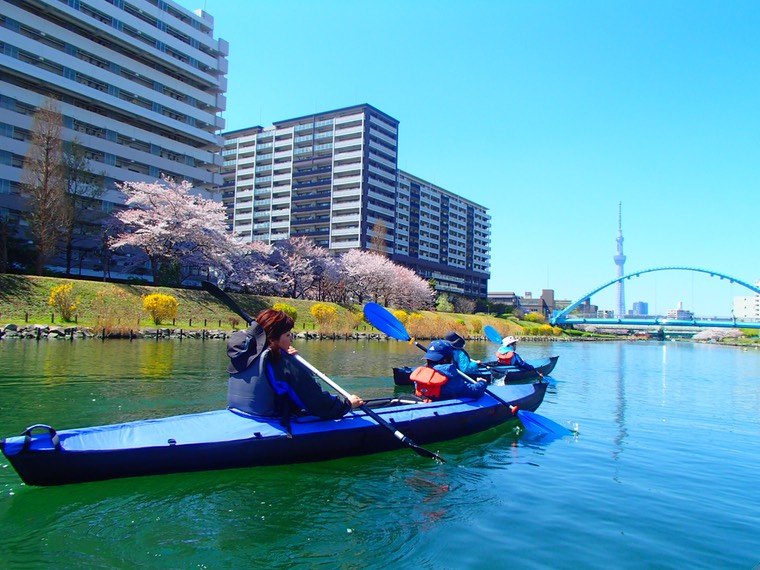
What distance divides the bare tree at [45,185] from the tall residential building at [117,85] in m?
8.15

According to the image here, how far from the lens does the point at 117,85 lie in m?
48.8

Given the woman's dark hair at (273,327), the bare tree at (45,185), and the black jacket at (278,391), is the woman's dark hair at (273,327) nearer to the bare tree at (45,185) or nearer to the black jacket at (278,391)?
the black jacket at (278,391)

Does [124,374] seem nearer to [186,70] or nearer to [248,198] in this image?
[186,70]

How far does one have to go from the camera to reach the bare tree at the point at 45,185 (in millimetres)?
32281

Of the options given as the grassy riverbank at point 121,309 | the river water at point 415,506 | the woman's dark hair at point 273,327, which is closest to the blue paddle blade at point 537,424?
the river water at point 415,506

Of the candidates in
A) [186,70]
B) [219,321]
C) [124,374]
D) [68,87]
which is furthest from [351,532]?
[186,70]

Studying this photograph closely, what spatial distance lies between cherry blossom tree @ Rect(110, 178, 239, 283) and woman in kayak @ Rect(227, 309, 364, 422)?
33309 millimetres

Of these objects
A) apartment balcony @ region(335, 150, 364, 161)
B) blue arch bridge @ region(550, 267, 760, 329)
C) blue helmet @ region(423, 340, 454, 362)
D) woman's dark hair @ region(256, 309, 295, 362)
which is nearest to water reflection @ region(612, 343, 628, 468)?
blue helmet @ region(423, 340, 454, 362)

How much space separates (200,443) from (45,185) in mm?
33184

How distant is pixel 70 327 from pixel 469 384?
1973cm

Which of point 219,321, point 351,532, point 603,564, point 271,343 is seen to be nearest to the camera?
point 603,564

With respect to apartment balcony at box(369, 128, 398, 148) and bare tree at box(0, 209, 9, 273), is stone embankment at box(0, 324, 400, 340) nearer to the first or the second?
bare tree at box(0, 209, 9, 273)

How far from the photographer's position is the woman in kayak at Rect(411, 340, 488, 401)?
898cm

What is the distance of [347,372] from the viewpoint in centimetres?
1639
